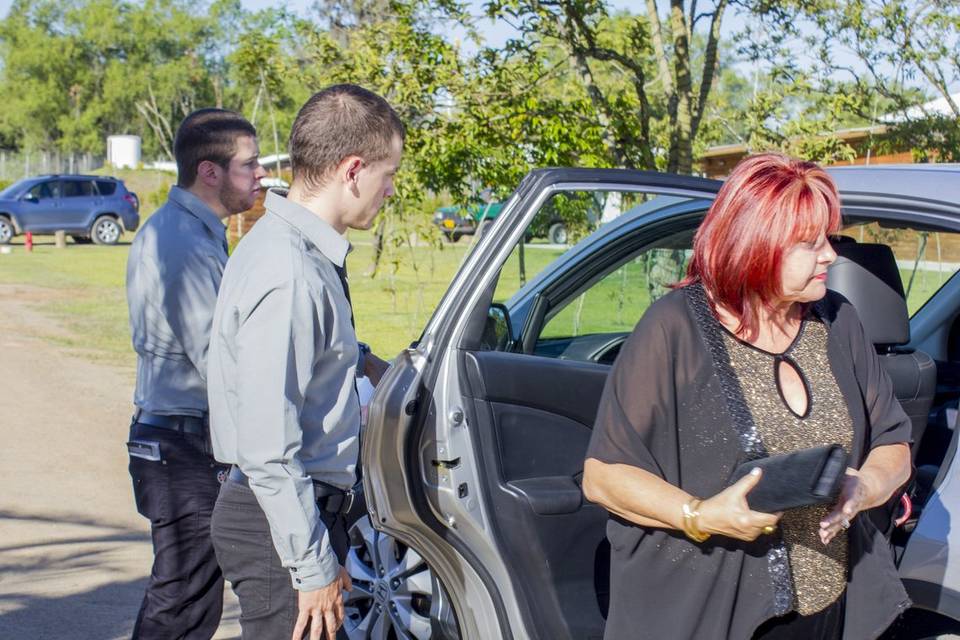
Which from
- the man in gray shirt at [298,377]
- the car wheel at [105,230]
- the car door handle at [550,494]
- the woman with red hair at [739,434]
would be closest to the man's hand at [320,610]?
the man in gray shirt at [298,377]

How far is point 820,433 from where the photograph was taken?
2447 mm

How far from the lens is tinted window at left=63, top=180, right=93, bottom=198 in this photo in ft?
102

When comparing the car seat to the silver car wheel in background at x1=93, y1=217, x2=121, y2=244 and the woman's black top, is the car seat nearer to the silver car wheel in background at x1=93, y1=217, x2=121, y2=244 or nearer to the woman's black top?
the woman's black top

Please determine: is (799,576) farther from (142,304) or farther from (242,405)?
Answer: (142,304)

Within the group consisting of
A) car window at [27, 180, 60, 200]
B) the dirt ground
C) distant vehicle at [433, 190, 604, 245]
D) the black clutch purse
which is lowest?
the dirt ground

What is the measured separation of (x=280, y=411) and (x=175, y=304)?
1.15 meters

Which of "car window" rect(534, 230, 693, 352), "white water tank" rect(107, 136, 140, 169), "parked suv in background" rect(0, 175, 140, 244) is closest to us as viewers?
"car window" rect(534, 230, 693, 352)

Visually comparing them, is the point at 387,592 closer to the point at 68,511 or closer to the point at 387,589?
the point at 387,589

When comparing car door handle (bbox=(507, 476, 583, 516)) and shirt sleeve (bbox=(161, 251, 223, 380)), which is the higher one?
shirt sleeve (bbox=(161, 251, 223, 380))

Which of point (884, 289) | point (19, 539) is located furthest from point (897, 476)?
point (19, 539)

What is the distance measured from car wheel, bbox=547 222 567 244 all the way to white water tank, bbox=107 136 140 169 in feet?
207

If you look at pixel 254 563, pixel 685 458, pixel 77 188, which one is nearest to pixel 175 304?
pixel 254 563

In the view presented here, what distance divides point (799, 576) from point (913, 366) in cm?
112

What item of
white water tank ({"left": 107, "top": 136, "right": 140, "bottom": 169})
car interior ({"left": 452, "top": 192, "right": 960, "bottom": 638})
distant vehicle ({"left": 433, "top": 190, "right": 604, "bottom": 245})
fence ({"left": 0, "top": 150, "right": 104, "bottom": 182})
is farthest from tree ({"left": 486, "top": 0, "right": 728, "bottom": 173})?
white water tank ({"left": 107, "top": 136, "right": 140, "bottom": 169})
